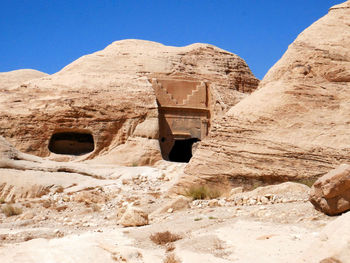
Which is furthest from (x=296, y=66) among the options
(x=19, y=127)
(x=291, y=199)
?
(x=19, y=127)

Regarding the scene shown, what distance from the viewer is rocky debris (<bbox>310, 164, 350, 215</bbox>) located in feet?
19.5

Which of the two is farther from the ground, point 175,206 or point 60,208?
point 175,206

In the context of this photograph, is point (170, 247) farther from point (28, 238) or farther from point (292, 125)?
point (292, 125)

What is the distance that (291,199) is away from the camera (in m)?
8.01

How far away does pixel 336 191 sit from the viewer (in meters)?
5.99

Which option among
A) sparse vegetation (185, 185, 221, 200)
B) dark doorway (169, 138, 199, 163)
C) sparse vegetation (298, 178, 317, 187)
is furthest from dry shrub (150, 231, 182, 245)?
dark doorway (169, 138, 199, 163)

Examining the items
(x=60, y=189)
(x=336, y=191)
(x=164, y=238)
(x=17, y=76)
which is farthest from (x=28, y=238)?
(x=17, y=76)

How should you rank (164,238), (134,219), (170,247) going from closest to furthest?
(170,247), (164,238), (134,219)

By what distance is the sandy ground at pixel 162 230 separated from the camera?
5.50 meters

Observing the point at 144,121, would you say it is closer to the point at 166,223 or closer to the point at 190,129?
the point at 190,129

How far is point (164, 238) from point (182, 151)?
1961 centimetres

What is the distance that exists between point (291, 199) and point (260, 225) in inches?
68.7

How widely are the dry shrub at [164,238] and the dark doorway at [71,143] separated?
16408 mm

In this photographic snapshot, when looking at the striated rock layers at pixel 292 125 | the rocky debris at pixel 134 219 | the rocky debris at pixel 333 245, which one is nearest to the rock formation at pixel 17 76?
the striated rock layers at pixel 292 125
